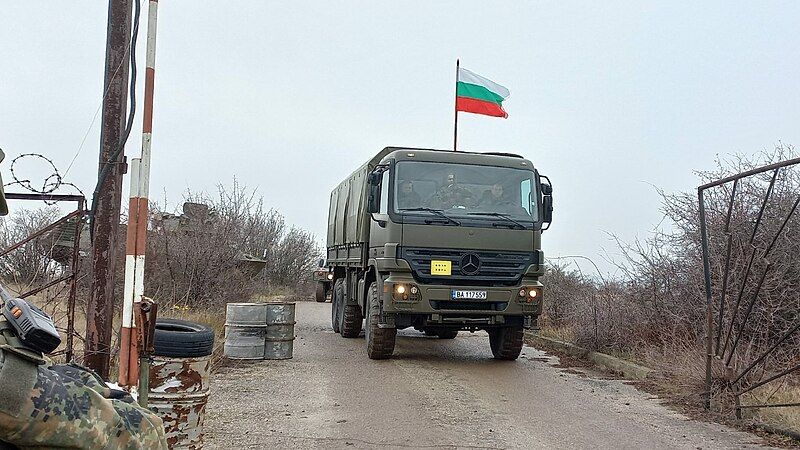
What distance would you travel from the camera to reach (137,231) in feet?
11.9

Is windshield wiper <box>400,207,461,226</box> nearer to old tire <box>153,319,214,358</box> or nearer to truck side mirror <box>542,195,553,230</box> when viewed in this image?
truck side mirror <box>542,195,553,230</box>

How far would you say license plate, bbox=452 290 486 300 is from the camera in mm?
9977

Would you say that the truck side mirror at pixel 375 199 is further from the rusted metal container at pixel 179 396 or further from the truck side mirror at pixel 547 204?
the rusted metal container at pixel 179 396

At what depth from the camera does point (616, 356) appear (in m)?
Answer: 10.7

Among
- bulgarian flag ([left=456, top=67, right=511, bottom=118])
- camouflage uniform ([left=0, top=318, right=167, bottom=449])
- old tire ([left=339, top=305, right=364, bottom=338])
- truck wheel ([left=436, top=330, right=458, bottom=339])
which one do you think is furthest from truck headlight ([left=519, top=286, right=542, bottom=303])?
camouflage uniform ([left=0, top=318, right=167, bottom=449])

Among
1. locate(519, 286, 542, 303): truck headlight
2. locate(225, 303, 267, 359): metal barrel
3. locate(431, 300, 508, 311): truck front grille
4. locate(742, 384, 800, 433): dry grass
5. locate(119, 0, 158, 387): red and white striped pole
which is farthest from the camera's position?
locate(225, 303, 267, 359): metal barrel

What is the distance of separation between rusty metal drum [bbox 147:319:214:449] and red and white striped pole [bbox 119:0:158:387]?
49 cm

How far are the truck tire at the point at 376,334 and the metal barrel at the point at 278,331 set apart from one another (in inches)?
45.5

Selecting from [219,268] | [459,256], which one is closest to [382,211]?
[459,256]

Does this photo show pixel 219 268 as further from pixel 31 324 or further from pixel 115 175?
pixel 31 324

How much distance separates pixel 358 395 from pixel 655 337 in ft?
16.6

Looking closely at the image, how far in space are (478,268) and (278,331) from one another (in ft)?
10.0

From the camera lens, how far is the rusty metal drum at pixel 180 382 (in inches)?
156

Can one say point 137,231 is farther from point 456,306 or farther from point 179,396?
point 456,306
